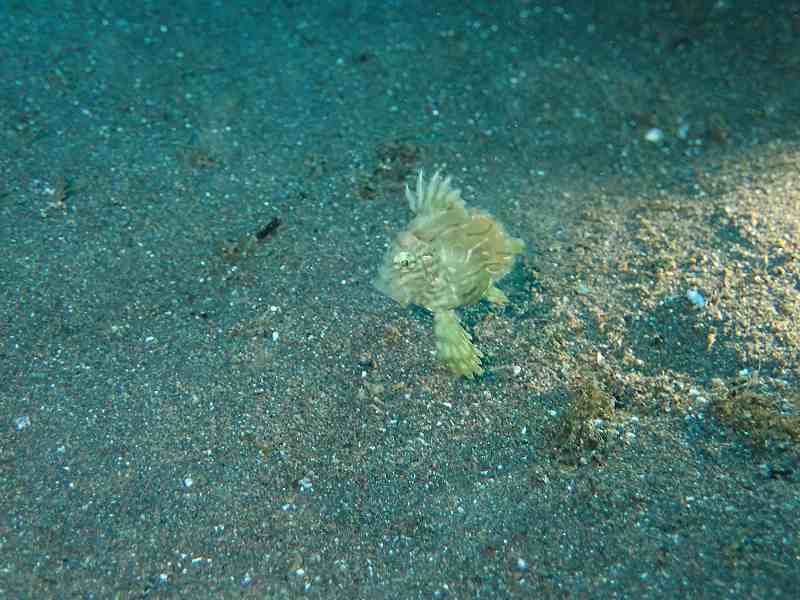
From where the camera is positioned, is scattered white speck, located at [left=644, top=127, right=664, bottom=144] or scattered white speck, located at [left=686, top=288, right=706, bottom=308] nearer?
scattered white speck, located at [left=686, top=288, right=706, bottom=308]

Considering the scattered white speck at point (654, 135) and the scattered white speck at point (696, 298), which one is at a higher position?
the scattered white speck at point (654, 135)

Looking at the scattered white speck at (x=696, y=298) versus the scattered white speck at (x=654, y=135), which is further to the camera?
the scattered white speck at (x=654, y=135)

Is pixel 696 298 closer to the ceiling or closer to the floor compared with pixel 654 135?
closer to the floor

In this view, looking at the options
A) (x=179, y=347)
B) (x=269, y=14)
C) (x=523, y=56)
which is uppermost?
(x=269, y=14)

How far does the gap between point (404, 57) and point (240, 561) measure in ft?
16.4

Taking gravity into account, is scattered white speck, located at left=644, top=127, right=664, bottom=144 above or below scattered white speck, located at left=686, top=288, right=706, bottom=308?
above

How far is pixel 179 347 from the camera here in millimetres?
3830

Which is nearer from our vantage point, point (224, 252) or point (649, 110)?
point (224, 252)

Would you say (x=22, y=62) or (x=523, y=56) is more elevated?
(x=22, y=62)

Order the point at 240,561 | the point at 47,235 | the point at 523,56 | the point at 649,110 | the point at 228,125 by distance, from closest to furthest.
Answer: the point at 240,561, the point at 47,235, the point at 228,125, the point at 649,110, the point at 523,56

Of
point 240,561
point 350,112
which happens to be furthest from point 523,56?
point 240,561

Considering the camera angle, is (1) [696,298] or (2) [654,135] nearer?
(1) [696,298]

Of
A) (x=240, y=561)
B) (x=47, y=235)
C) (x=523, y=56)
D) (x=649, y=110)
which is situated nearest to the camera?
(x=240, y=561)

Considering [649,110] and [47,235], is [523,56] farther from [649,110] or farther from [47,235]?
[47,235]
